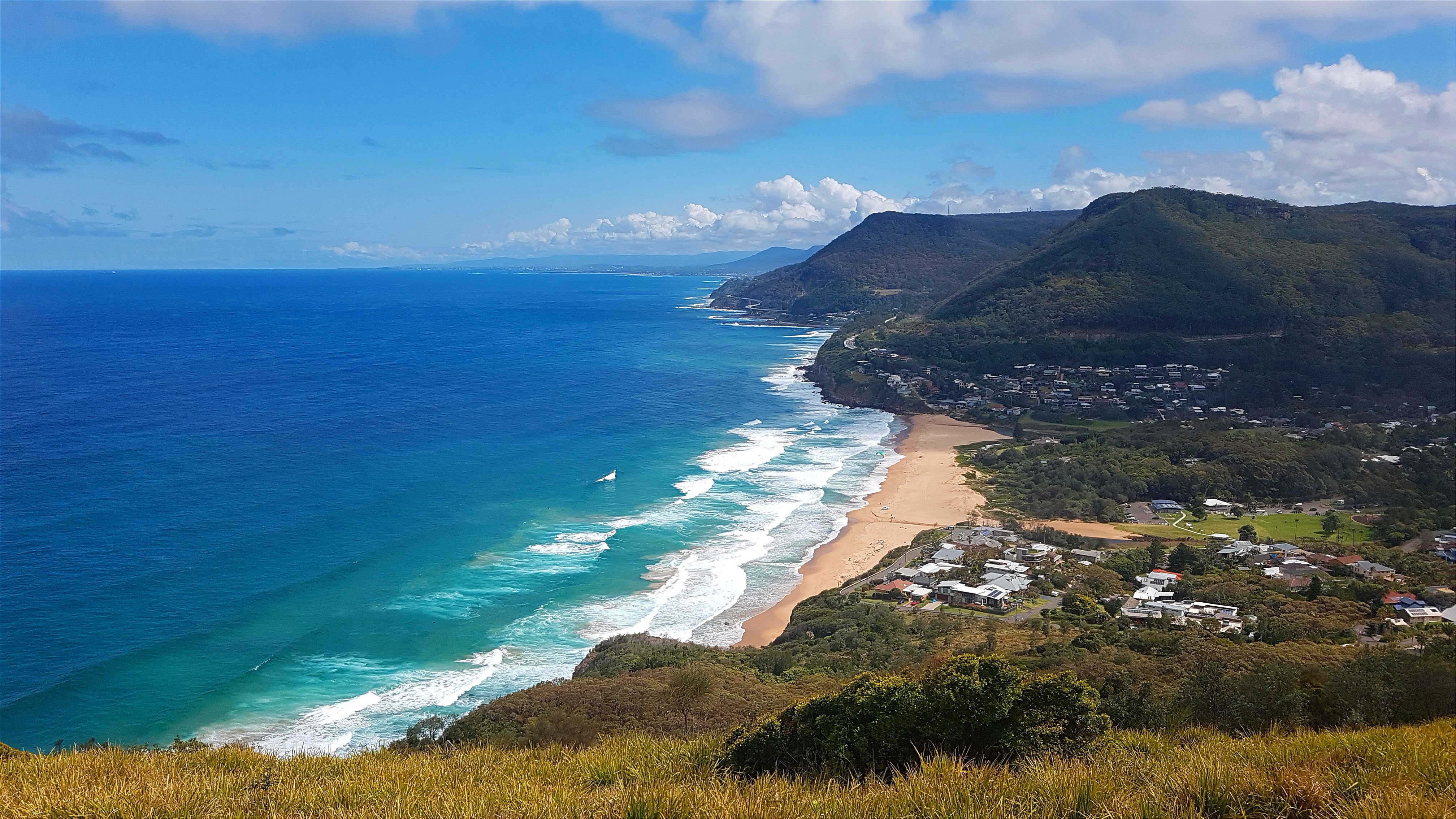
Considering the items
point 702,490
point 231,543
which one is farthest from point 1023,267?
point 231,543

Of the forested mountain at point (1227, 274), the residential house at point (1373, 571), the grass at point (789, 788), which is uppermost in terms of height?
the forested mountain at point (1227, 274)

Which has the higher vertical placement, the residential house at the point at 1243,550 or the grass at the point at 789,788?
the grass at the point at 789,788

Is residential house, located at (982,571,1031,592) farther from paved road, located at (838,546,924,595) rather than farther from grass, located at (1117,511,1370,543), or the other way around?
grass, located at (1117,511,1370,543)

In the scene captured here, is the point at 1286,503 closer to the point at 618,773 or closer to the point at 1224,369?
the point at 1224,369

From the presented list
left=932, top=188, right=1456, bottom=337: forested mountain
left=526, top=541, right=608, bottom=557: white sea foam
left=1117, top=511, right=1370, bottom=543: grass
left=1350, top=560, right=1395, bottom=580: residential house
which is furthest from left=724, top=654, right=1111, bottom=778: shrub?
left=932, top=188, right=1456, bottom=337: forested mountain

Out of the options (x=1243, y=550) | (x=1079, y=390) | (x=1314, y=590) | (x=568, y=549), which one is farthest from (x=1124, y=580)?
(x=1079, y=390)

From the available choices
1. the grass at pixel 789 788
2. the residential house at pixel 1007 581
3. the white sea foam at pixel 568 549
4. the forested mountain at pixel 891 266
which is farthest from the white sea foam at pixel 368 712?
the forested mountain at pixel 891 266

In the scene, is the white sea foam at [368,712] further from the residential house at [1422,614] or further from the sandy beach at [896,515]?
the residential house at [1422,614]
